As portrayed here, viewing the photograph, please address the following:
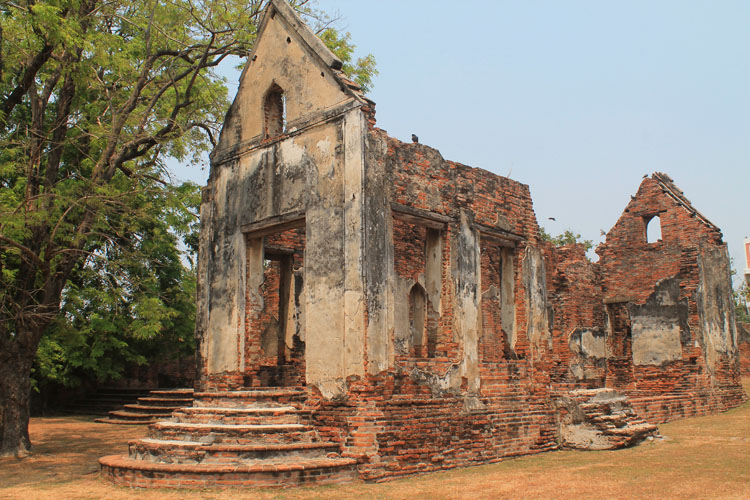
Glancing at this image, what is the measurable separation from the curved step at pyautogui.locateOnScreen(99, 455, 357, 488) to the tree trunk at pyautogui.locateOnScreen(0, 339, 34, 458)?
3564 millimetres

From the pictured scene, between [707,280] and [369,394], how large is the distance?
1353 cm

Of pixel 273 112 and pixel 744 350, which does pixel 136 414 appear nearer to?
pixel 273 112

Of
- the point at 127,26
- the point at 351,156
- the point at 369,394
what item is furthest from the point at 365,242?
the point at 127,26

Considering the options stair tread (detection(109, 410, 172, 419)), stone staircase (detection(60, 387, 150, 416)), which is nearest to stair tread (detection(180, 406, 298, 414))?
stair tread (detection(109, 410, 172, 419))

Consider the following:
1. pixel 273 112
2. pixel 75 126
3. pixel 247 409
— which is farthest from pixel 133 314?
pixel 247 409

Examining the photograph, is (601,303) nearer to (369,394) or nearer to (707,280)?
(707,280)

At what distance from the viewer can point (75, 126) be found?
12352 mm

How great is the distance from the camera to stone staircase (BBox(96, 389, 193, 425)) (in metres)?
15.1

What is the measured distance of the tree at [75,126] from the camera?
34.1ft

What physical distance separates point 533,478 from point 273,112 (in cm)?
645

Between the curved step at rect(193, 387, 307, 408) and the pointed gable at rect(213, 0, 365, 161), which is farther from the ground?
the pointed gable at rect(213, 0, 365, 161)

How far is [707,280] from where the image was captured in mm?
18953

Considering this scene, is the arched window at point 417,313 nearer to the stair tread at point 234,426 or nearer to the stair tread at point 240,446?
the stair tread at point 234,426

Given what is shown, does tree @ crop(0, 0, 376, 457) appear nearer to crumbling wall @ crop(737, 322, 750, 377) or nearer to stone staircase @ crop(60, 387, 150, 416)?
stone staircase @ crop(60, 387, 150, 416)
